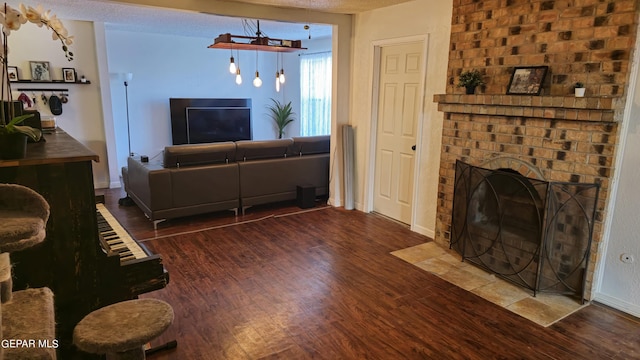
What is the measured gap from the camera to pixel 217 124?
25.3 feet

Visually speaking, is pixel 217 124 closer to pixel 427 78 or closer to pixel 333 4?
pixel 333 4

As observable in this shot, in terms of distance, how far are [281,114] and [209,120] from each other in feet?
4.91

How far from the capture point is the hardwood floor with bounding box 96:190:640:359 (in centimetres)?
238

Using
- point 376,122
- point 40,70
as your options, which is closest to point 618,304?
point 376,122

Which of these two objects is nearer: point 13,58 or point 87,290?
point 87,290

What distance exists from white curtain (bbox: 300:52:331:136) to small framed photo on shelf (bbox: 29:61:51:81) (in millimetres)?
4237

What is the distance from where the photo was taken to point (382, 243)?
13.2 ft

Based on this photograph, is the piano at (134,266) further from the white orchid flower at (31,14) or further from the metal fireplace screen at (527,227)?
the metal fireplace screen at (527,227)

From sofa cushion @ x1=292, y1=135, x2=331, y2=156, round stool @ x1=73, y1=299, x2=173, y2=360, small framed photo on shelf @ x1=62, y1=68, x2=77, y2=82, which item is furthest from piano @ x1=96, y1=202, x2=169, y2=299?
small framed photo on shelf @ x1=62, y1=68, x2=77, y2=82

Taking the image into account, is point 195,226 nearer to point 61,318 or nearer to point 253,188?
point 253,188

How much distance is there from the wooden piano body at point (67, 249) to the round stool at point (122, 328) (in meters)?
0.11

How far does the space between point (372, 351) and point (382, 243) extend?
1.73 meters

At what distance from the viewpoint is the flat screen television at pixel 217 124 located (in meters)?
7.45

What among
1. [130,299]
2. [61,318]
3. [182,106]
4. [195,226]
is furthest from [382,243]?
[182,106]
